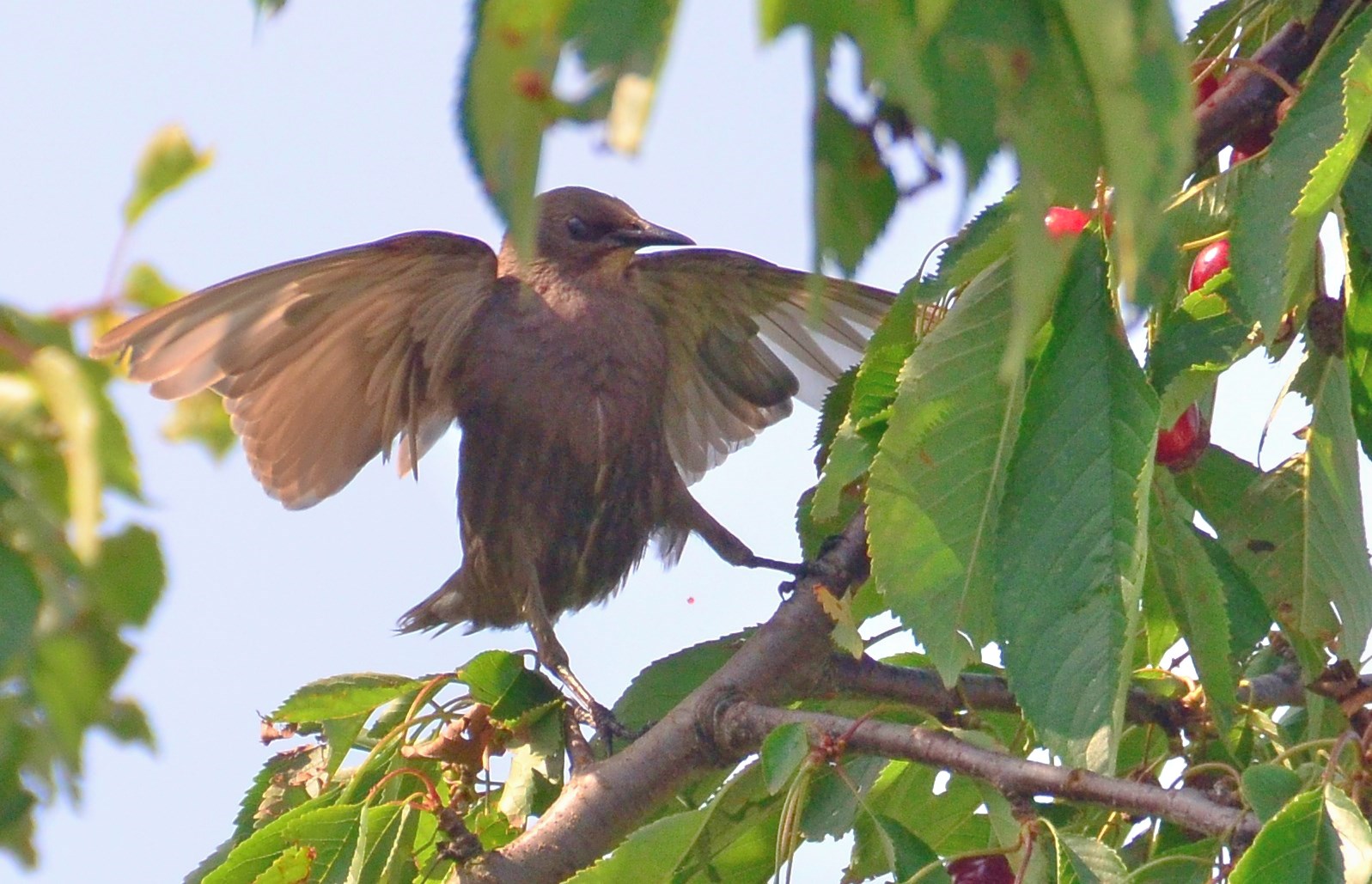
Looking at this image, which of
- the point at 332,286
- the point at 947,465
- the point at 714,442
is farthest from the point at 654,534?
the point at 947,465

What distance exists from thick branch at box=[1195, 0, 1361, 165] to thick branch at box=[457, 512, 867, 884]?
1.09m

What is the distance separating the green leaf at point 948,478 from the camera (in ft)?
7.61

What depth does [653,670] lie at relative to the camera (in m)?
3.37

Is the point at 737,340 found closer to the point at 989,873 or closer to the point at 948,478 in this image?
the point at 989,873

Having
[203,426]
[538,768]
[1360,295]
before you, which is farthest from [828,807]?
[203,426]

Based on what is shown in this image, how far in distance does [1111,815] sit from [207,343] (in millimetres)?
2278

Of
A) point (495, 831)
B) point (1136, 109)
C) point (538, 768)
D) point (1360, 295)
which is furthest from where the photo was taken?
point (538, 768)

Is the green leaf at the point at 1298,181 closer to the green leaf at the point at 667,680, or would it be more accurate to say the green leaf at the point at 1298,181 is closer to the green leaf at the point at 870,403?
the green leaf at the point at 870,403

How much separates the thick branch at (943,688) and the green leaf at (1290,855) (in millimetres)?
944

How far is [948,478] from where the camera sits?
234cm

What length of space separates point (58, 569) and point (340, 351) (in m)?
3.58

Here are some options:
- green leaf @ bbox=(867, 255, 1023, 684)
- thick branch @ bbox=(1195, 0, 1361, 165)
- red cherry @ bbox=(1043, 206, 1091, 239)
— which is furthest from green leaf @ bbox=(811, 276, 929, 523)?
thick branch @ bbox=(1195, 0, 1361, 165)

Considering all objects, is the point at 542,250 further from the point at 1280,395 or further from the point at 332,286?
the point at 1280,395

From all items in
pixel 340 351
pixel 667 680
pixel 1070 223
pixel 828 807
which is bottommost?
pixel 828 807
